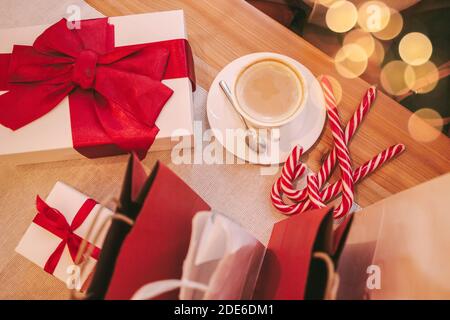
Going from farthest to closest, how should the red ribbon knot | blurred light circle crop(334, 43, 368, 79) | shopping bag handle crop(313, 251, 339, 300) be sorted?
blurred light circle crop(334, 43, 368, 79), the red ribbon knot, shopping bag handle crop(313, 251, 339, 300)

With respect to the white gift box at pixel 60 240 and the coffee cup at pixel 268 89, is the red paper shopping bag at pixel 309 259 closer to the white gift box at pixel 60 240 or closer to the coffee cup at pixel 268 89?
the coffee cup at pixel 268 89

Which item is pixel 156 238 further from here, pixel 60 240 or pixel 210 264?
pixel 60 240

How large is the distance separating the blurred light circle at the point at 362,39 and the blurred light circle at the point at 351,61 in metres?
0.01

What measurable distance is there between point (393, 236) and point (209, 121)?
47 centimetres

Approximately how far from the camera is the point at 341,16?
128cm

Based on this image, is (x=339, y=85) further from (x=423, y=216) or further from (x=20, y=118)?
(x=20, y=118)

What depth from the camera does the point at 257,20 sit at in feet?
3.32

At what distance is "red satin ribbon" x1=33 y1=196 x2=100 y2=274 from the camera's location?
0.88 metres

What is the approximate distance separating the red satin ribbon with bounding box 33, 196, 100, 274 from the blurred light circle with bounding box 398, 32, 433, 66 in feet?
3.67

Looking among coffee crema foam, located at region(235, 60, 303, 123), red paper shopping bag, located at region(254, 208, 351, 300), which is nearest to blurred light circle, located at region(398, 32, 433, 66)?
coffee crema foam, located at region(235, 60, 303, 123)

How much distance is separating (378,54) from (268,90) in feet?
1.91

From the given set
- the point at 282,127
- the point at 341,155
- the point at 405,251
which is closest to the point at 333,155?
the point at 341,155

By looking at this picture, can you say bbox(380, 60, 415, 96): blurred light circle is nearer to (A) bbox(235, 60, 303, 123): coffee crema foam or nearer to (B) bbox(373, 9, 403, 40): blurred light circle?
(B) bbox(373, 9, 403, 40): blurred light circle
